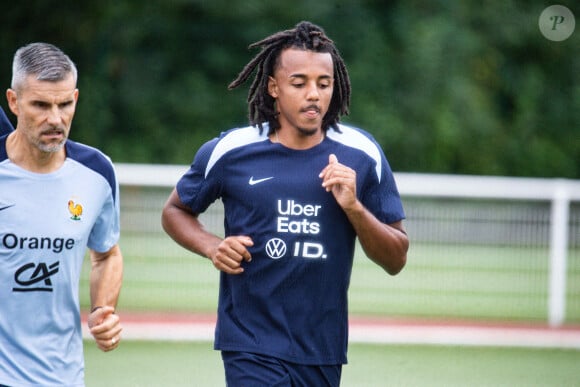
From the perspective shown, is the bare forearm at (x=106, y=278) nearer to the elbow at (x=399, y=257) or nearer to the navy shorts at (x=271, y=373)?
the navy shorts at (x=271, y=373)

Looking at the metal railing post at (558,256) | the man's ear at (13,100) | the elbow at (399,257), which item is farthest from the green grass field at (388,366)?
the man's ear at (13,100)

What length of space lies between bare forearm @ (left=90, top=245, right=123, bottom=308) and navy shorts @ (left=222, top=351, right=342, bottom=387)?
0.60 meters

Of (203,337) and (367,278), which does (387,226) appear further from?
(367,278)

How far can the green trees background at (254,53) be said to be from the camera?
83.5 feet

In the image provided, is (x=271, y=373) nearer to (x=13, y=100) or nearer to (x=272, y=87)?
(x=272, y=87)

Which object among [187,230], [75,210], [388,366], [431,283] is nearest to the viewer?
[75,210]

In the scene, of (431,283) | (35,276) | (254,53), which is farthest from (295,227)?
(254,53)

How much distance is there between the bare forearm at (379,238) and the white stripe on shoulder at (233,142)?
659 mm

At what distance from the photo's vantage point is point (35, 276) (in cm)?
455

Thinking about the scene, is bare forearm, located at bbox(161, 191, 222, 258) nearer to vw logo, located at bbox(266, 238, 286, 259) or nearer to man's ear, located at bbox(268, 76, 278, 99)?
vw logo, located at bbox(266, 238, 286, 259)

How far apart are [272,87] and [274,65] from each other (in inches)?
4.1

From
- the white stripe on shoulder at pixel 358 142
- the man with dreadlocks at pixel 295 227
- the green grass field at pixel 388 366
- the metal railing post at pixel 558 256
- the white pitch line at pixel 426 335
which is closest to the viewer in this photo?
the man with dreadlocks at pixel 295 227

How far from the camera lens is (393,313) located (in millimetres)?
12078

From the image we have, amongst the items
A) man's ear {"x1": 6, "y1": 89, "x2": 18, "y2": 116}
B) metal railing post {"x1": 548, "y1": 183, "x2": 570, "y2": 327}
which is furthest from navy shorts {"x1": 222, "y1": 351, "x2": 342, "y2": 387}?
metal railing post {"x1": 548, "y1": 183, "x2": 570, "y2": 327}
